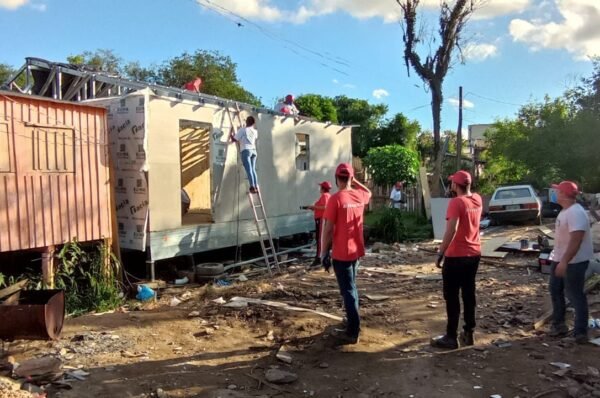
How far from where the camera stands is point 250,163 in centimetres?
1020

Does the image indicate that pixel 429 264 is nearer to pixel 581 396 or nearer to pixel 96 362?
pixel 581 396

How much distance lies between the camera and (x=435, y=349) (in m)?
5.25

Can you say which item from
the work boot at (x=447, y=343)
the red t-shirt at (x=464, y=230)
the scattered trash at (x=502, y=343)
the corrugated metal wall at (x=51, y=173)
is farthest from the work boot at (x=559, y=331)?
the corrugated metal wall at (x=51, y=173)

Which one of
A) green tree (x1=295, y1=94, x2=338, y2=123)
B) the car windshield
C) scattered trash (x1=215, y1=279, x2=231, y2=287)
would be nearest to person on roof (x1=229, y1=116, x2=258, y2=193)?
scattered trash (x1=215, y1=279, x2=231, y2=287)

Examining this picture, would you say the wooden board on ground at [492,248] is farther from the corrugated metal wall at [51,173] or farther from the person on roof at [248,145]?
the corrugated metal wall at [51,173]

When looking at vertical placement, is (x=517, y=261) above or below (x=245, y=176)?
below

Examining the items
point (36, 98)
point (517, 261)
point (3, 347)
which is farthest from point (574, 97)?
point (3, 347)

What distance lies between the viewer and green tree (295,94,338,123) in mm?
27609

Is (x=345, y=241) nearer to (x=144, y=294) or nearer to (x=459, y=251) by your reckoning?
(x=459, y=251)

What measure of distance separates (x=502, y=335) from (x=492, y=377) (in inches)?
55.9

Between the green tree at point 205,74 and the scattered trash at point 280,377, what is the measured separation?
2418 centimetres

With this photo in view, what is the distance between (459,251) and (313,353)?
5.86 ft

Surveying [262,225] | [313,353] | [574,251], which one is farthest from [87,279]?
[574,251]

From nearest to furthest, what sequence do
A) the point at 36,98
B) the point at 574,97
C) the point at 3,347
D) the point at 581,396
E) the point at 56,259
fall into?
1. the point at 581,396
2. the point at 3,347
3. the point at 36,98
4. the point at 56,259
5. the point at 574,97
